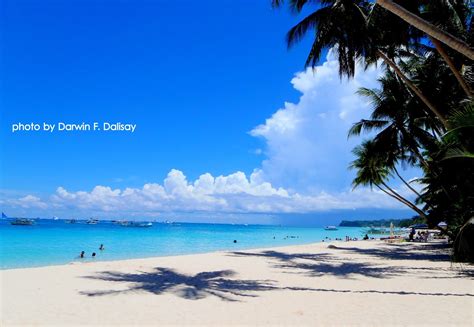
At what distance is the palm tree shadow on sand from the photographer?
8320mm

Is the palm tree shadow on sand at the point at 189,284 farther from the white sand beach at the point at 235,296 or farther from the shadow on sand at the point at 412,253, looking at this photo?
the shadow on sand at the point at 412,253

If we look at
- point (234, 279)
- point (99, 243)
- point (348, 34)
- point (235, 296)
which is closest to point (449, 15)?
point (348, 34)

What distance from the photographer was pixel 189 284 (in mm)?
9656

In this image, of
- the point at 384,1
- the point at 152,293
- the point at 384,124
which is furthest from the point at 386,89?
the point at 152,293

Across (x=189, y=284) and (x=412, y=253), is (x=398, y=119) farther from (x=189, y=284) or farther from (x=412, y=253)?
(x=189, y=284)

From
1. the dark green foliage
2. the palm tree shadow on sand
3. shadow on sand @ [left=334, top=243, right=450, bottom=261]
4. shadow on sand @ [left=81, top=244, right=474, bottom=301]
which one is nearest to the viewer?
the palm tree shadow on sand

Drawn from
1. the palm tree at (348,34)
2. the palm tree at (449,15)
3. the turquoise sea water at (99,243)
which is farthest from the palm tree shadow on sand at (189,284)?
the turquoise sea water at (99,243)

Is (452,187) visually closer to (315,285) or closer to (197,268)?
(315,285)

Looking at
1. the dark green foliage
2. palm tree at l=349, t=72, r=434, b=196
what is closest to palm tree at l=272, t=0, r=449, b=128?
the dark green foliage

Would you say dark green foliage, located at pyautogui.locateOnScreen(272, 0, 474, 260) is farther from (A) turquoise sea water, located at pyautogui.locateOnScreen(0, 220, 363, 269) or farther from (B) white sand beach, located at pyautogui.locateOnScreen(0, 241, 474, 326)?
(A) turquoise sea water, located at pyautogui.locateOnScreen(0, 220, 363, 269)

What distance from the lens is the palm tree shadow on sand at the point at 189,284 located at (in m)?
8.32

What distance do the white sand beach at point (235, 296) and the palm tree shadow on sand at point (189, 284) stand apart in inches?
0.9

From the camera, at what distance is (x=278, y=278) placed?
10.9 meters

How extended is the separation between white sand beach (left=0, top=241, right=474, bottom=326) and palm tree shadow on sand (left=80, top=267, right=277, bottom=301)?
0.08 ft
